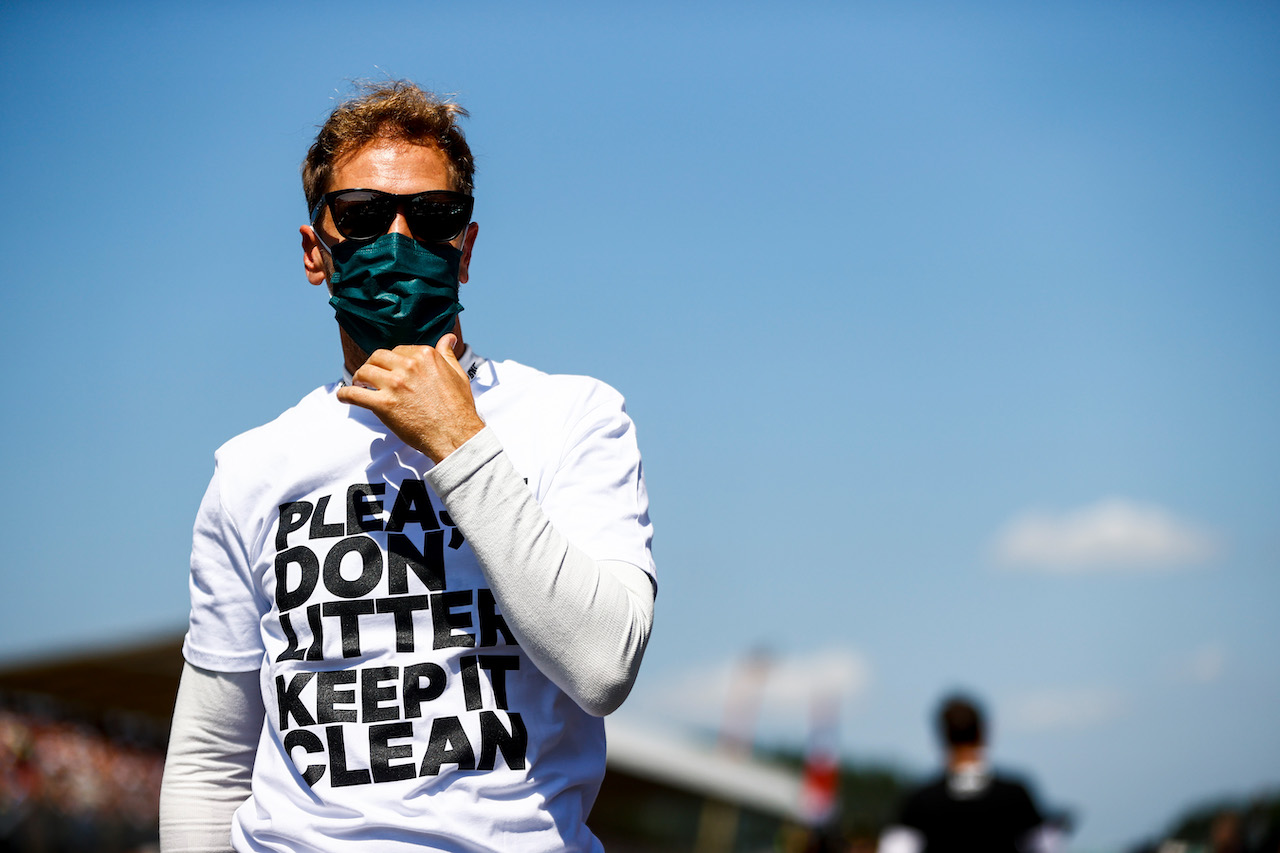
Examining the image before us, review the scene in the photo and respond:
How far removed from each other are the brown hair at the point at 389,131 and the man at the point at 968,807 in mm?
4692

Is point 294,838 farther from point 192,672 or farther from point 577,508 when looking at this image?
point 577,508

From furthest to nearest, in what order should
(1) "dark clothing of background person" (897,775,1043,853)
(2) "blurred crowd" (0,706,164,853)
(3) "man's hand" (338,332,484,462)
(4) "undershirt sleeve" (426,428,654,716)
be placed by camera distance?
(2) "blurred crowd" (0,706,164,853), (1) "dark clothing of background person" (897,775,1043,853), (3) "man's hand" (338,332,484,462), (4) "undershirt sleeve" (426,428,654,716)

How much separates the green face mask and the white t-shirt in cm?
13

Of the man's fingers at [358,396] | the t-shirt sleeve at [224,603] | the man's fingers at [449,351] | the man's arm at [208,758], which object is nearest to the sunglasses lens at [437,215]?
the man's fingers at [449,351]

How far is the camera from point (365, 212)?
2053 mm

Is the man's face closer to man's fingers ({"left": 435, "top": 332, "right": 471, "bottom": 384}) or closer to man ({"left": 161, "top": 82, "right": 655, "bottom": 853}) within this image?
man ({"left": 161, "top": 82, "right": 655, "bottom": 853})

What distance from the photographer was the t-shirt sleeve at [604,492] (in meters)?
1.84

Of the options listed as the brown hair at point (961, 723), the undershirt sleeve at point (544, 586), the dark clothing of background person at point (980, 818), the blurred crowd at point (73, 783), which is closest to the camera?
the undershirt sleeve at point (544, 586)

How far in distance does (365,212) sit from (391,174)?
9cm

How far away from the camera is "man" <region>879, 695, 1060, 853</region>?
566 cm

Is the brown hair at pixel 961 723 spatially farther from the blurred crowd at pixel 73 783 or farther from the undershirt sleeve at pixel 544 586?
the blurred crowd at pixel 73 783

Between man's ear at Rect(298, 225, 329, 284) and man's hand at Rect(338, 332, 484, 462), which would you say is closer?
man's hand at Rect(338, 332, 484, 462)

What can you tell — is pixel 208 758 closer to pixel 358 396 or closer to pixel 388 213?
pixel 358 396

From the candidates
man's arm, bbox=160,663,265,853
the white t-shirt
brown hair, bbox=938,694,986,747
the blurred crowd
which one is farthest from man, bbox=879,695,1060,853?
the blurred crowd
